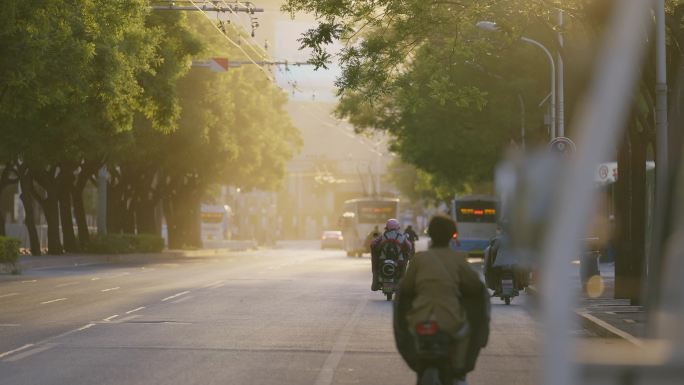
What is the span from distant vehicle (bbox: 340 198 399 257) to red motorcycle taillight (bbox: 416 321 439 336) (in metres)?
65.1

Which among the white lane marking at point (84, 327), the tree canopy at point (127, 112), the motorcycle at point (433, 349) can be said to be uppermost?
the tree canopy at point (127, 112)

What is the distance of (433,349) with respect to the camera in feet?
26.1

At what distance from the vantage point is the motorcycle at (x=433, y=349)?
26.1ft

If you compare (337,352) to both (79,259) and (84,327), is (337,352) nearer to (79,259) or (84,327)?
(84,327)

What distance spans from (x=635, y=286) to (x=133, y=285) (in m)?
13.0

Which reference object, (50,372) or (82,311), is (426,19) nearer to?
(82,311)

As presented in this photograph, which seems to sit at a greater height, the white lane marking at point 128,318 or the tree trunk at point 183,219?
the tree trunk at point 183,219

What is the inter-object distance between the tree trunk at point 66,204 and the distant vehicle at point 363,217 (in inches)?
736

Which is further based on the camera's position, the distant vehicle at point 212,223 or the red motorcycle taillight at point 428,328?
the distant vehicle at point 212,223

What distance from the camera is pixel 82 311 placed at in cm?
2180

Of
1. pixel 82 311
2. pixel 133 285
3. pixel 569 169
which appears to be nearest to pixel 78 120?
pixel 133 285

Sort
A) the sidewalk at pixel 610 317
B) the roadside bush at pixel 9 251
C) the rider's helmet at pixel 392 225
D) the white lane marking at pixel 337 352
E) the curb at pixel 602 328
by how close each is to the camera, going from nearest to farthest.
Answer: the white lane marking at pixel 337 352 < the curb at pixel 602 328 < the sidewalk at pixel 610 317 < the rider's helmet at pixel 392 225 < the roadside bush at pixel 9 251

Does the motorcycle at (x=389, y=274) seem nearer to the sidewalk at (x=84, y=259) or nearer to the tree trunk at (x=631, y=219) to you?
the tree trunk at (x=631, y=219)

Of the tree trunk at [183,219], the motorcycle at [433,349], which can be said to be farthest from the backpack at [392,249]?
the tree trunk at [183,219]
